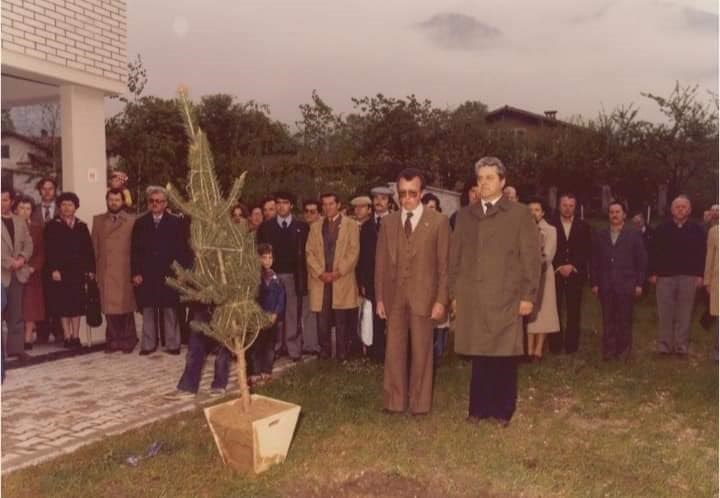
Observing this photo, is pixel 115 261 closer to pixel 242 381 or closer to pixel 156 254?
pixel 156 254

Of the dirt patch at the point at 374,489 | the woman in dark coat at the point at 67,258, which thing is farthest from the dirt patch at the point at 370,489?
the woman in dark coat at the point at 67,258

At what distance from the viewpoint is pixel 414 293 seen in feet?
19.9

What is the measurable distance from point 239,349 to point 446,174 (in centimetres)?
3133

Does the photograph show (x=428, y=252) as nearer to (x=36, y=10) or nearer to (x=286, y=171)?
(x=36, y=10)

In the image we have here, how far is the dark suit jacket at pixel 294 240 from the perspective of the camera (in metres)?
8.49

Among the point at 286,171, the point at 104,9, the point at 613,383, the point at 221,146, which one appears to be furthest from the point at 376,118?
the point at 613,383

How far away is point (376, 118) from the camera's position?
36.9 m

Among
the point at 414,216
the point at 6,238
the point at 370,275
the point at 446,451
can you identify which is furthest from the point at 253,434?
the point at 6,238

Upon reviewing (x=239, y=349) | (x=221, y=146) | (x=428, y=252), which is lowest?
(x=239, y=349)

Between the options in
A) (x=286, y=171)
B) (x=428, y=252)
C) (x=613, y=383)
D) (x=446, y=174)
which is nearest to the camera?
(x=428, y=252)

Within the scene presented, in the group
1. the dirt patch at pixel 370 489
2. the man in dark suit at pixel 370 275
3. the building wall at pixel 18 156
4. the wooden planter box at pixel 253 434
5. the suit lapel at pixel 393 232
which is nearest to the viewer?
the dirt patch at pixel 370 489

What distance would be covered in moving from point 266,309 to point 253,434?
2363 mm

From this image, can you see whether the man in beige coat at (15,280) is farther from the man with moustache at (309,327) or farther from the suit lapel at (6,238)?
the man with moustache at (309,327)

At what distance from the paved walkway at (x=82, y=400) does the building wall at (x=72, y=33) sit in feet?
12.6
